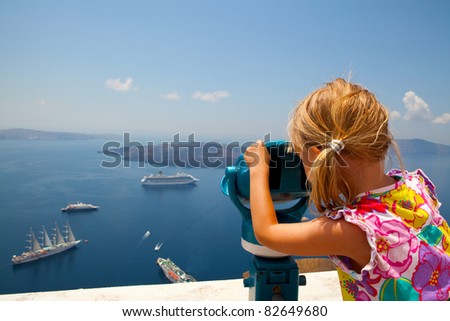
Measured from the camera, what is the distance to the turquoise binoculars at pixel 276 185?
0.74 meters

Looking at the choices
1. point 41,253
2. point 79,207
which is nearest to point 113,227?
point 79,207

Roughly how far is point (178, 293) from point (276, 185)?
855 millimetres

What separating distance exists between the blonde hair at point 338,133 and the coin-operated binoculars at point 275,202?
0.09 m

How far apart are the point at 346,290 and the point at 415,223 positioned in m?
0.22

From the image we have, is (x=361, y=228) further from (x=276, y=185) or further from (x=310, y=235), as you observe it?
(x=276, y=185)

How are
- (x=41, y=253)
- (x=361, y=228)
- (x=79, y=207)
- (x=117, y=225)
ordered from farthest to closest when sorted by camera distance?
(x=79, y=207)
(x=117, y=225)
(x=41, y=253)
(x=361, y=228)

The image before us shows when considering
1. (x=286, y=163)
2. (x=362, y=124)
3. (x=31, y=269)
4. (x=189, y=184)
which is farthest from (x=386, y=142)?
(x=189, y=184)

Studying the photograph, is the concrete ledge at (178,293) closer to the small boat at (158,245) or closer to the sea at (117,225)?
the sea at (117,225)

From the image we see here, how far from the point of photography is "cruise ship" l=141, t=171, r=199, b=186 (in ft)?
93.4

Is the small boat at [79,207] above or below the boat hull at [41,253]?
above

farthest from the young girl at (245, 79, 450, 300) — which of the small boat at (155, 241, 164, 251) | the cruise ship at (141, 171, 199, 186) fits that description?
the cruise ship at (141, 171, 199, 186)

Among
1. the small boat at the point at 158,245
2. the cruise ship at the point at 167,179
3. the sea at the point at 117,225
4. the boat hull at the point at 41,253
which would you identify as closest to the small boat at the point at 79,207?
the sea at the point at 117,225

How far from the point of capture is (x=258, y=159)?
2.35 ft

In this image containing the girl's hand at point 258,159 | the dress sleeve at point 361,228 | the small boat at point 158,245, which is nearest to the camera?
the dress sleeve at point 361,228
